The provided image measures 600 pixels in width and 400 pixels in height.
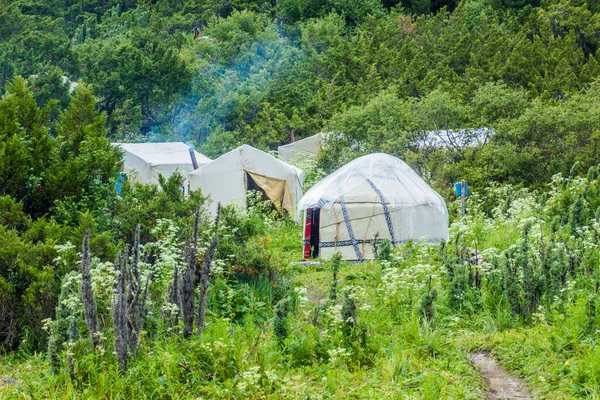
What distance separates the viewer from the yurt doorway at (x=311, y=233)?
14016 millimetres

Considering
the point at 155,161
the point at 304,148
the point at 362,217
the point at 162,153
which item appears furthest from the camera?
the point at 304,148

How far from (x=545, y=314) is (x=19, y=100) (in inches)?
256

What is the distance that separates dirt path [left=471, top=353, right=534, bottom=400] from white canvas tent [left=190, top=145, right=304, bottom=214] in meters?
14.0

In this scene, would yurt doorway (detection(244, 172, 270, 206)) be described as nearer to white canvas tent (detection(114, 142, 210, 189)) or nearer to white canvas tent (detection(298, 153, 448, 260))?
white canvas tent (detection(114, 142, 210, 189))

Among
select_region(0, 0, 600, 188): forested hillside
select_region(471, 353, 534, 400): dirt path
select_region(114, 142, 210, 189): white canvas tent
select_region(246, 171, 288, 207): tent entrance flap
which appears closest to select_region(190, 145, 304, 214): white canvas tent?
select_region(246, 171, 288, 207): tent entrance flap

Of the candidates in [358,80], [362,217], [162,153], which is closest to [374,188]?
[362,217]

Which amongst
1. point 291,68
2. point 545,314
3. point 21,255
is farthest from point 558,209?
point 291,68

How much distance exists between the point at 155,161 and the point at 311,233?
1024 cm

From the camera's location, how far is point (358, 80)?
37.6 meters

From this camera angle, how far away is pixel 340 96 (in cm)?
3462

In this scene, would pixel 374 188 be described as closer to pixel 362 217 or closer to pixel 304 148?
pixel 362 217

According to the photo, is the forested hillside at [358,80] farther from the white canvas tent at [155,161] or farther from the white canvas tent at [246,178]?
the white canvas tent at [155,161]

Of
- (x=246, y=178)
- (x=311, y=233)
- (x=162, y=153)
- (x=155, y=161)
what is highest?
(x=162, y=153)

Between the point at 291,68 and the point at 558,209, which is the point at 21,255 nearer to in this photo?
the point at 558,209
